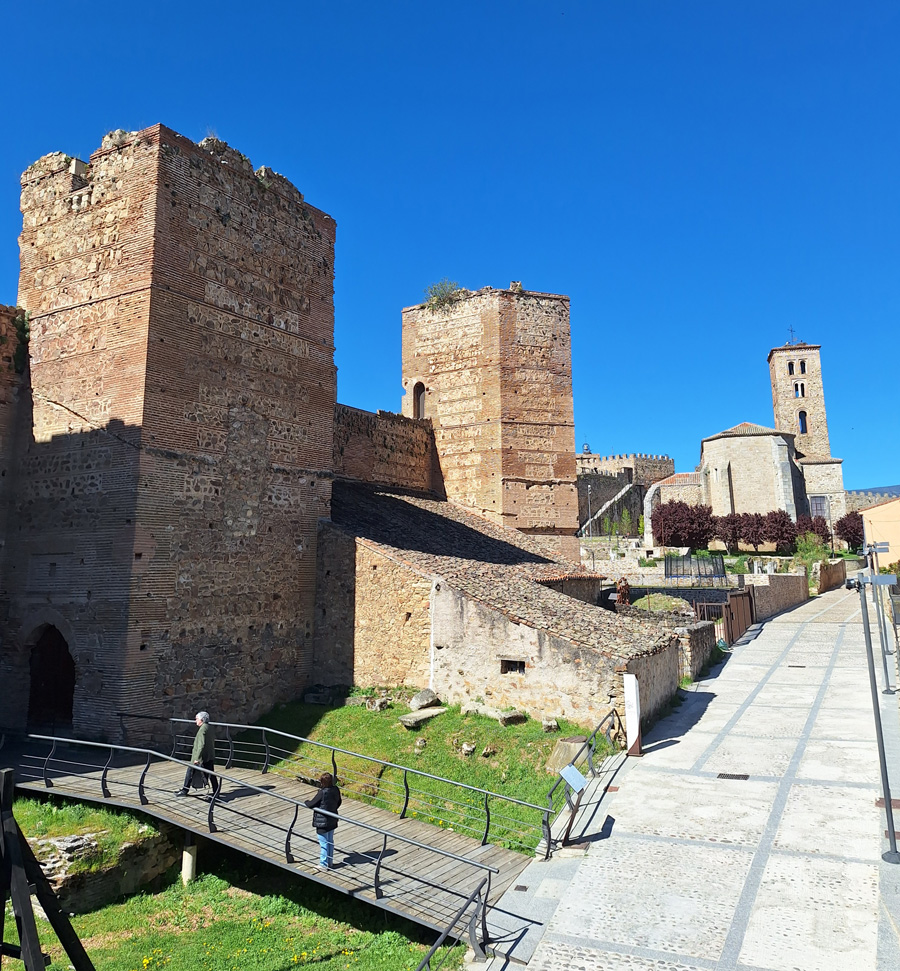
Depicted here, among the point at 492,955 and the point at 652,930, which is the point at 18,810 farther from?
the point at 652,930

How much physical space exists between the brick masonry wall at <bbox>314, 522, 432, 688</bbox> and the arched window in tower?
972 cm

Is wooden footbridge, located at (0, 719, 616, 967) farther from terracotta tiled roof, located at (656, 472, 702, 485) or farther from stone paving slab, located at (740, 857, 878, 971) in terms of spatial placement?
terracotta tiled roof, located at (656, 472, 702, 485)

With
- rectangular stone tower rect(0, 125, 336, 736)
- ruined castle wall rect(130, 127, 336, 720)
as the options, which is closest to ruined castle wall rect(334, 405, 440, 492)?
ruined castle wall rect(130, 127, 336, 720)

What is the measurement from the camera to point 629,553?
3828cm

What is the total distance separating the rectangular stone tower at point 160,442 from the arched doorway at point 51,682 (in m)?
0.27

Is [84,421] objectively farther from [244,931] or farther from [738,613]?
[738,613]

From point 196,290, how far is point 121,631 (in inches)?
238

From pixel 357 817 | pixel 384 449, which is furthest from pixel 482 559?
pixel 357 817

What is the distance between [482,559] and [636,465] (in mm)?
45227

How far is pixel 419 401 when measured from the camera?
78.9ft

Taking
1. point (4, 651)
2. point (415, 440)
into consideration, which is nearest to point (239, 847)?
point (4, 651)

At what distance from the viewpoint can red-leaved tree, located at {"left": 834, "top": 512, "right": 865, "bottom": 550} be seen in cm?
4647

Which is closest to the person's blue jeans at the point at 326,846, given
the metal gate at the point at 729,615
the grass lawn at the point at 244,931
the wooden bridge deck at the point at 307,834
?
the wooden bridge deck at the point at 307,834

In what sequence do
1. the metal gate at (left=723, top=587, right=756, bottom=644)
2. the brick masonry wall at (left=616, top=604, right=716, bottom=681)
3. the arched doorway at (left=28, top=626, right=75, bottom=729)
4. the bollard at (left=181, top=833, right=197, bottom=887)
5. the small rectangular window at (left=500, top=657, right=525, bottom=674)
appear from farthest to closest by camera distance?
the metal gate at (left=723, top=587, right=756, bottom=644), the brick masonry wall at (left=616, top=604, right=716, bottom=681), the arched doorway at (left=28, top=626, right=75, bottom=729), the small rectangular window at (left=500, top=657, right=525, bottom=674), the bollard at (left=181, top=833, right=197, bottom=887)
